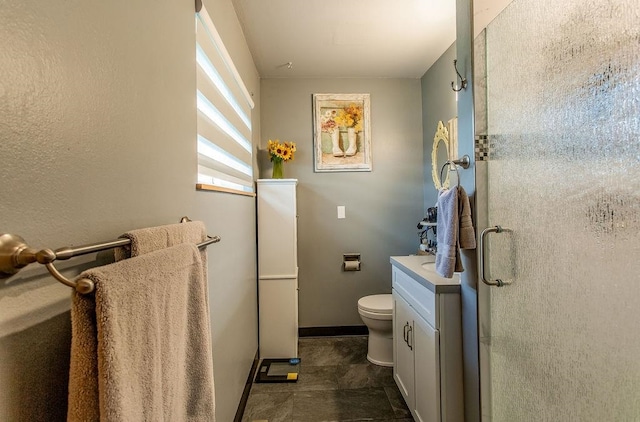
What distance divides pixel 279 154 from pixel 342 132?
2.25 ft

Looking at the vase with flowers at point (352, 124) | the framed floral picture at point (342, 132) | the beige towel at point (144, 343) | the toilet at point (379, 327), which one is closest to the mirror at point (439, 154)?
the framed floral picture at point (342, 132)

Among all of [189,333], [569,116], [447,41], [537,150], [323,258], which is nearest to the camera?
[189,333]

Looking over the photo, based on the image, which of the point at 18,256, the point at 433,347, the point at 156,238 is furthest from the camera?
the point at 433,347

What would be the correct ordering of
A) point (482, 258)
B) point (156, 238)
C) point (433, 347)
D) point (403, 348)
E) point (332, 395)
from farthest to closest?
point (332, 395), point (403, 348), point (433, 347), point (482, 258), point (156, 238)

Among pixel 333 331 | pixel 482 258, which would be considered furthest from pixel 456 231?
pixel 333 331

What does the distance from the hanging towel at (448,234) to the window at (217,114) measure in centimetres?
107

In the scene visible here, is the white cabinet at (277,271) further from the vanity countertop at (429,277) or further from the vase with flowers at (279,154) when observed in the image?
the vanity countertop at (429,277)

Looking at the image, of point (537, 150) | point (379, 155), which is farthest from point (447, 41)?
point (537, 150)

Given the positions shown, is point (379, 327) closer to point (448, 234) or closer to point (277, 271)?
point (277, 271)

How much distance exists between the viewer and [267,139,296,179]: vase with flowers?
8.48ft

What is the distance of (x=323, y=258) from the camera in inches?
113

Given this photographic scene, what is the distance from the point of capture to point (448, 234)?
4.39 ft

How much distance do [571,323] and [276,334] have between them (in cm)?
194

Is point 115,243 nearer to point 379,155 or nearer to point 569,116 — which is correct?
point 569,116
